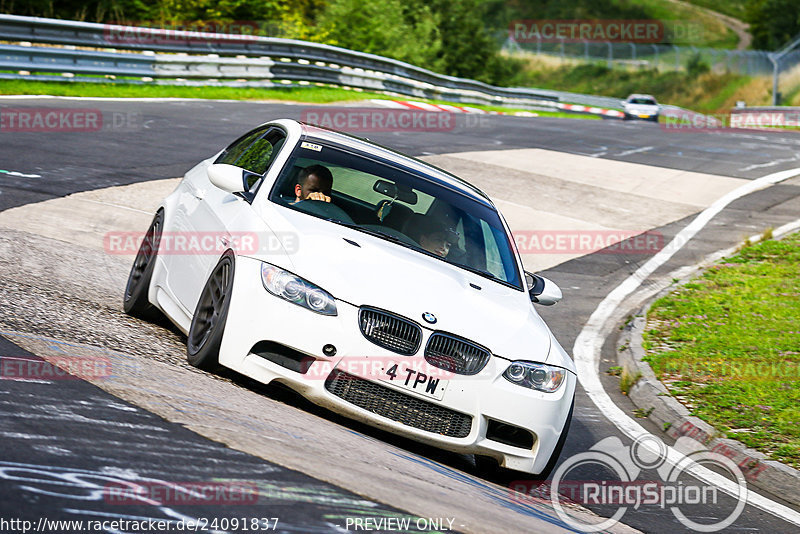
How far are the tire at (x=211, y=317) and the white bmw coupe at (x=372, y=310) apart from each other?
0.04ft

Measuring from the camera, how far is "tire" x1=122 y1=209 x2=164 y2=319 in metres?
7.15

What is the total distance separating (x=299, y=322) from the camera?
536 cm

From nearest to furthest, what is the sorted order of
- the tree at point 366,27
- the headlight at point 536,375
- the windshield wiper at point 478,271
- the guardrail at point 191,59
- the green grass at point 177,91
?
the headlight at point 536,375, the windshield wiper at point 478,271, the green grass at point 177,91, the guardrail at point 191,59, the tree at point 366,27

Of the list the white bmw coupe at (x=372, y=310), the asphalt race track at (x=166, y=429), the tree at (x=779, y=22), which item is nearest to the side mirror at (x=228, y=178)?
the white bmw coupe at (x=372, y=310)

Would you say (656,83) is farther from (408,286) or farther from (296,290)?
(296,290)

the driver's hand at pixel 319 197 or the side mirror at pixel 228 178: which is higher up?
the side mirror at pixel 228 178

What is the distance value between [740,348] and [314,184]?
5019 mm

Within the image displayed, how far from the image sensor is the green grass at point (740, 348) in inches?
305

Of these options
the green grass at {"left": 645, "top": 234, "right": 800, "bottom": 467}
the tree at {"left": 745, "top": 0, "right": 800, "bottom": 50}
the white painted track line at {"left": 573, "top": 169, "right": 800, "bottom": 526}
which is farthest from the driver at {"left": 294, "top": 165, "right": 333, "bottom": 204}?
the tree at {"left": 745, "top": 0, "right": 800, "bottom": 50}

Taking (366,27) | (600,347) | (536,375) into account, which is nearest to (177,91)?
(600,347)

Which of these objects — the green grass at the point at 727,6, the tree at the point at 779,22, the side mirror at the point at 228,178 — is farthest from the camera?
the green grass at the point at 727,6

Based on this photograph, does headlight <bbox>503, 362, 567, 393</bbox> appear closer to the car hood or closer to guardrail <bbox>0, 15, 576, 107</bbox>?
the car hood

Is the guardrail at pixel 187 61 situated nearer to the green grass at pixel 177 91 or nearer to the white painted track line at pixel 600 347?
the green grass at pixel 177 91

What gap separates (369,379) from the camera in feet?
17.5
